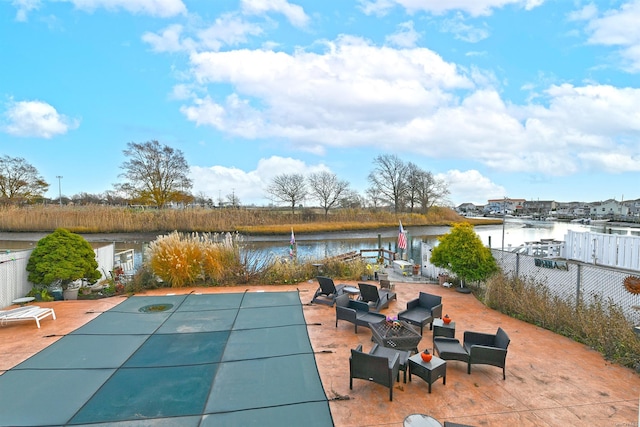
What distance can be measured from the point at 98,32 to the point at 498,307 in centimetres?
1423

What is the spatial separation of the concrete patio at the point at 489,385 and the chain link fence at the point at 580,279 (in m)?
1.41

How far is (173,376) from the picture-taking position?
15.0ft

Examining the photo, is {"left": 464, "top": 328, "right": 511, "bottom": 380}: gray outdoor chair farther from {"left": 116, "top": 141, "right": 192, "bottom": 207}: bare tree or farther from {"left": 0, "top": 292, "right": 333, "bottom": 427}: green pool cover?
{"left": 116, "top": 141, "right": 192, "bottom": 207}: bare tree

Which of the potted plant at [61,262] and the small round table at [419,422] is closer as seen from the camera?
the small round table at [419,422]

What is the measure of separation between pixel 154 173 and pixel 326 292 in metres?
35.1

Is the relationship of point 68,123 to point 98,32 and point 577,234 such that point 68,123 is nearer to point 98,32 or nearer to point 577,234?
point 98,32

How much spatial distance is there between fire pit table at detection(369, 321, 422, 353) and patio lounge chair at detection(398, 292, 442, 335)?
73 cm

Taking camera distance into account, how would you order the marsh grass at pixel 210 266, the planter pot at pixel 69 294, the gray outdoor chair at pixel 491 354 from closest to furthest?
1. the gray outdoor chair at pixel 491 354
2. the planter pot at pixel 69 294
3. the marsh grass at pixel 210 266

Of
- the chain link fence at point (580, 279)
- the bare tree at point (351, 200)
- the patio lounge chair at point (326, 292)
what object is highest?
A: the bare tree at point (351, 200)

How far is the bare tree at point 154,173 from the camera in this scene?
3638cm

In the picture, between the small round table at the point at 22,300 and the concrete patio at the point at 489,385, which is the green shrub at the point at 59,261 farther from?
the concrete patio at the point at 489,385

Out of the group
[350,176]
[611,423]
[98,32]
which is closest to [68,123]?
[98,32]

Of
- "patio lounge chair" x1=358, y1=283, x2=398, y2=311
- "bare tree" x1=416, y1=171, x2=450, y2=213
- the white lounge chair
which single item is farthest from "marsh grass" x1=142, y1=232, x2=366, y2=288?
"bare tree" x1=416, y1=171, x2=450, y2=213

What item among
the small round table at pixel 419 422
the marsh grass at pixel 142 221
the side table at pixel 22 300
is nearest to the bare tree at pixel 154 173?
the marsh grass at pixel 142 221
